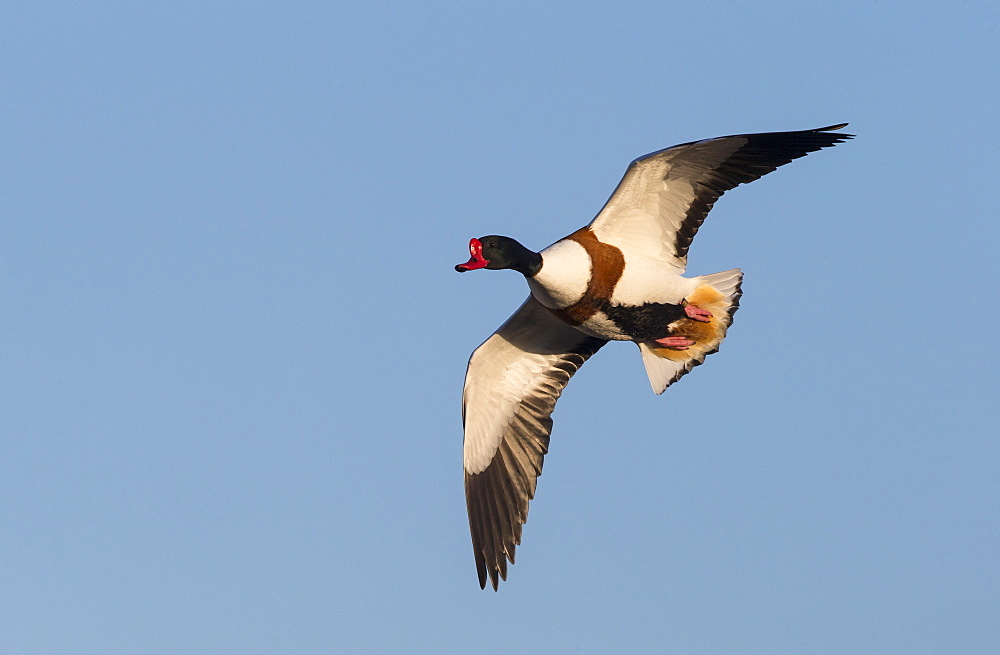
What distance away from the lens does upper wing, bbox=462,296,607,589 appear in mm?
9461

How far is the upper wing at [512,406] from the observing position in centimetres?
946

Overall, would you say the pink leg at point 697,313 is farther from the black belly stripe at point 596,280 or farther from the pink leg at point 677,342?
the black belly stripe at point 596,280

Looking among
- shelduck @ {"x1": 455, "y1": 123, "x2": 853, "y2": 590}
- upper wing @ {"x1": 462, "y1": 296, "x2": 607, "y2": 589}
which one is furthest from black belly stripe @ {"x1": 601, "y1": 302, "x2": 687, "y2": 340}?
upper wing @ {"x1": 462, "y1": 296, "x2": 607, "y2": 589}

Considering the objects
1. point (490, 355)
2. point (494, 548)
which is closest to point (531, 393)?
point (490, 355)

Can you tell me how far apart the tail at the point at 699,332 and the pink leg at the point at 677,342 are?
0.11 ft

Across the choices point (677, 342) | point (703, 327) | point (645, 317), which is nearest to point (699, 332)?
point (703, 327)

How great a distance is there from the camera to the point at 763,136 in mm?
8391

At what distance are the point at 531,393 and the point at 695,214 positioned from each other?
6.45 feet

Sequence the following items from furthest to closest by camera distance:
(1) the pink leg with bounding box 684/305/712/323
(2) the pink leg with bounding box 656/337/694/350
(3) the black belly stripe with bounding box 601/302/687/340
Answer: (2) the pink leg with bounding box 656/337/694/350 → (1) the pink leg with bounding box 684/305/712/323 → (3) the black belly stripe with bounding box 601/302/687/340

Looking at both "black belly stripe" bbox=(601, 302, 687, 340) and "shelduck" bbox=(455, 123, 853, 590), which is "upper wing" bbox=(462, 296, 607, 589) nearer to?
"shelduck" bbox=(455, 123, 853, 590)

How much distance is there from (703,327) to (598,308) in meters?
0.93

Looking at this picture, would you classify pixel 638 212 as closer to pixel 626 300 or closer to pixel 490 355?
pixel 626 300

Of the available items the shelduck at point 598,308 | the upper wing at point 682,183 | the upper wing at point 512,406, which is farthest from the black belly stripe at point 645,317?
the upper wing at point 512,406

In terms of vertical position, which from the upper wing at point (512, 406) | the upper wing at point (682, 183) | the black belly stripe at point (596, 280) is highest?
the upper wing at point (682, 183)
